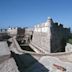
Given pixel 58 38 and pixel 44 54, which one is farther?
pixel 58 38

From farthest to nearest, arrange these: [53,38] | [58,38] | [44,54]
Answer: [58,38] < [53,38] < [44,54]

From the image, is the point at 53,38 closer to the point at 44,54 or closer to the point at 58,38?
the point at 58,38

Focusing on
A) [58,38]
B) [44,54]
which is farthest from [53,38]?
[44,54]

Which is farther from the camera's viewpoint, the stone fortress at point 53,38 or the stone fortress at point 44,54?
the stone fortress at point 53,38

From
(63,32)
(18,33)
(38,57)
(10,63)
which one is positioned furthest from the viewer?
(18,33)

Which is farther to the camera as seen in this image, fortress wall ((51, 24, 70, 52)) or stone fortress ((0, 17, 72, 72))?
fortress wall ((51, 24, 70, 52))

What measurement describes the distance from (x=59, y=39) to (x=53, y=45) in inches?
68.8

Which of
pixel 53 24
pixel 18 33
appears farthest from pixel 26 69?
pixel 18 33

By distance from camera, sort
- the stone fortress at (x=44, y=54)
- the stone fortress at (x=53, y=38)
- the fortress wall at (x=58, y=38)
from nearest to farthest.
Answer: the stone fortress at (x=44, y=54), the stone fortress at (x=53, y=38), the fortress wall at (x=58, y=38)

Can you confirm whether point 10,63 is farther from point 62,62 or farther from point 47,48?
point 47,48

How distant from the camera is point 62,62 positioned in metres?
8.28

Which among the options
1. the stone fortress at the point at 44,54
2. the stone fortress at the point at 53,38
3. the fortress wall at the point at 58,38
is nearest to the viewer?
the stone fortress at the point at 44,54

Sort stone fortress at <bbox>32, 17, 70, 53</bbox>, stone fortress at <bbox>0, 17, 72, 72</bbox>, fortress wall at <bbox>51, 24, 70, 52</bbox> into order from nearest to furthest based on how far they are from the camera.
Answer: stone fortress at <bbox>0, 17, 72, 72</bbox>
stone fortress at <bbox>32, 17, 70, 53</bbox>
fortress wall at <bbox>51, 24, 70, 52</bbox>

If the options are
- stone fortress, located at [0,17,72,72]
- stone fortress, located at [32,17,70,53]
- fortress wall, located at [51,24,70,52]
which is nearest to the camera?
stone fortress, located at [0,17,72,72]
